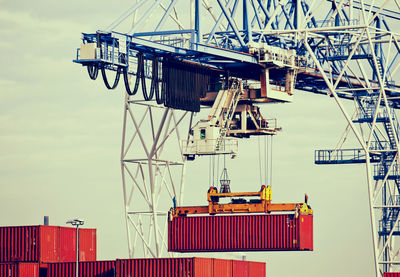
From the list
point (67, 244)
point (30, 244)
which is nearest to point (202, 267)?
point (30, 244)

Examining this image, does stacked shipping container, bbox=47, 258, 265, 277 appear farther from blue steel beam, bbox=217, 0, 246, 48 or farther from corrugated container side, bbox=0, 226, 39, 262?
blue steel beam, bbox=217, 0, 246, 48

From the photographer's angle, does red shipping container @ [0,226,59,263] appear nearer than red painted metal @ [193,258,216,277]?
No

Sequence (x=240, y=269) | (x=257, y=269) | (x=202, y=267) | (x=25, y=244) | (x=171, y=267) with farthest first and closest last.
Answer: (x=257, y=269) < (x=240, y=269) < (x=25, y=244) < (x=202, y=267) < (x=171, y=267)

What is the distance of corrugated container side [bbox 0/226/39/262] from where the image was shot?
101188 millimetres

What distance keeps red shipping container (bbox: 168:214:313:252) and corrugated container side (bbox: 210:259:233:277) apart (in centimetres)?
115

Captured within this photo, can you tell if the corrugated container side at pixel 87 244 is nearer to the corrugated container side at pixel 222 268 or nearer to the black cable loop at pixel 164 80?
the corrugated container side at pixel 222 268

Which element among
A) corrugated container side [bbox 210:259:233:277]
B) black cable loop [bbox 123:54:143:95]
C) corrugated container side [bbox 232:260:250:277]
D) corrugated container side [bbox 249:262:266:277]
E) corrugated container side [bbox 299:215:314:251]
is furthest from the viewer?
corrugated container side [bbox 249:262:266:277]

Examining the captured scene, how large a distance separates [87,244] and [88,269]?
31.3 feet

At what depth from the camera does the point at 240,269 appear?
102 meters

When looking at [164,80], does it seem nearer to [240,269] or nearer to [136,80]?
[136,80]

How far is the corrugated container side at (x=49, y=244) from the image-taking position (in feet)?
332

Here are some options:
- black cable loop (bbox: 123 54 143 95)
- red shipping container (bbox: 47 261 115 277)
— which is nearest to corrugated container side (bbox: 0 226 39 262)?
red shipping container (bbox: 47 261 115 277)

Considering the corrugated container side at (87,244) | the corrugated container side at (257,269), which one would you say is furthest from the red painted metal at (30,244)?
the corrugated container side at (257,269)

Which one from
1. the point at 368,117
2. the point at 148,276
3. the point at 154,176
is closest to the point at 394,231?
the point at 368,117
